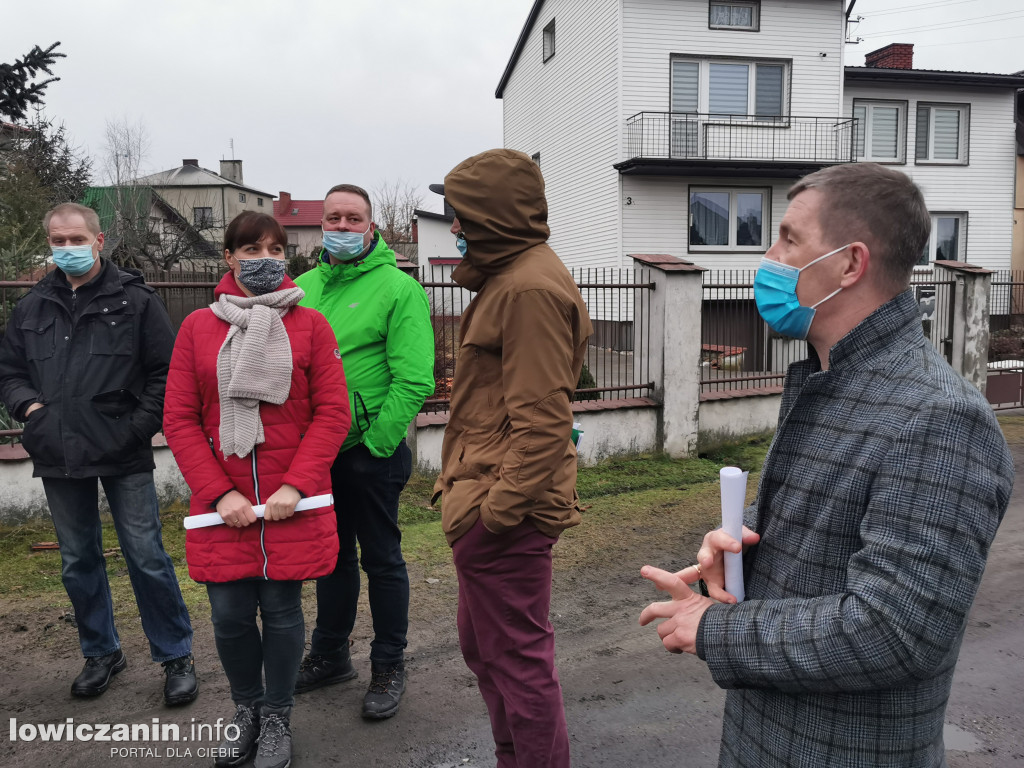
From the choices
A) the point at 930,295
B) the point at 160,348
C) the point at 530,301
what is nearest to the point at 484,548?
the point at 530,301

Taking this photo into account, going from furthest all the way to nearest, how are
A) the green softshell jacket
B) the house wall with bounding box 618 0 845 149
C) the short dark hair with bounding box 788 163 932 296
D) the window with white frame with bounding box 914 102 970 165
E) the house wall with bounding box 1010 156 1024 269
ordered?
the house wall with bounding box 1010 156 1024 269 < the window with white frame with bounding box 914 102 970 165 < the house wall with bounding box 618 0 845 149 < the green softshell jacket < the short dark hair with bounding box 788 163 932 296

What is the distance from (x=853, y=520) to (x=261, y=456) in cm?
215

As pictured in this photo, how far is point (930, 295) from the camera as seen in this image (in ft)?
35.9

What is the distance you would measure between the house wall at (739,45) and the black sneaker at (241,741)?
1766cm

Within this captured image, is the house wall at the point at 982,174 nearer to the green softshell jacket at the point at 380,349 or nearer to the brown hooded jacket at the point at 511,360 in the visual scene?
the green softshell jacket at the point at 380,349

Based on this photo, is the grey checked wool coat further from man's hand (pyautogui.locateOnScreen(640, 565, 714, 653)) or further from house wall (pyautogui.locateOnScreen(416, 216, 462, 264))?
house wall (pyautogui.locateOnScreen(416, 216, 462, 264))

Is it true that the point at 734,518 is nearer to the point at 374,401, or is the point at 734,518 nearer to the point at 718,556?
the point at 718,556

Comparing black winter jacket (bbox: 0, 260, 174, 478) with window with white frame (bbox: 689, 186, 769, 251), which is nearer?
black winter jacket (bbox: 0, 260, 174, 478)

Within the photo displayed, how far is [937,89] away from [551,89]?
1126 cm

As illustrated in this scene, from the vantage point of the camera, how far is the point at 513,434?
231 centimetres

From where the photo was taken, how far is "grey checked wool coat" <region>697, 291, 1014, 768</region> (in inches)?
46.3

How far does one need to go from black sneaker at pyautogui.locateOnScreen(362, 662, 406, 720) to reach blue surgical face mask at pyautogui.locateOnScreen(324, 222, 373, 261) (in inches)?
72.3

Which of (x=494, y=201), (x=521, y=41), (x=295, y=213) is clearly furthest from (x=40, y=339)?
(x=295, y=213)

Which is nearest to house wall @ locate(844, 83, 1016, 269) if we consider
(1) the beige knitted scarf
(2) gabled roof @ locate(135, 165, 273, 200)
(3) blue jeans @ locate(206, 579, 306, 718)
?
(1) the beige knitted scarf
